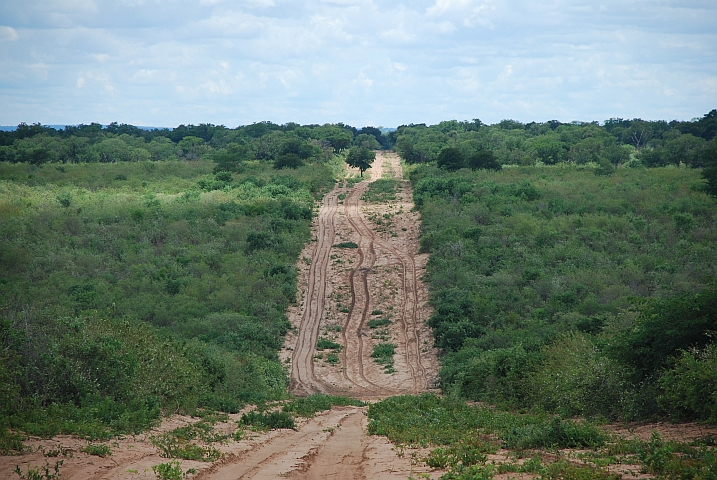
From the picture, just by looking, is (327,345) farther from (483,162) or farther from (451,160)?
(483,162)

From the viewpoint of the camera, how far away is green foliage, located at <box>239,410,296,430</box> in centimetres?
1031

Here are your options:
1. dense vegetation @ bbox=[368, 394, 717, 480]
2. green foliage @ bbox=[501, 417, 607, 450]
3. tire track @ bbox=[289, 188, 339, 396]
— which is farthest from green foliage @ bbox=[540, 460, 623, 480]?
tire track @ bbox=[289, 188, 339, 396]

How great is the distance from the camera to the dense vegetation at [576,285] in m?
9.59

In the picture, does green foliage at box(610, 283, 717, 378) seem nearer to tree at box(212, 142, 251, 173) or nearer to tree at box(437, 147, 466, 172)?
tree at box(437, 147, 466, 172)

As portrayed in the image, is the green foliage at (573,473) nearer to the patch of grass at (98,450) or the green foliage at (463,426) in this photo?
the green foliage at (463,426)

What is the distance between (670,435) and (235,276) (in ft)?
56.1

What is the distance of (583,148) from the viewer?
52.1m

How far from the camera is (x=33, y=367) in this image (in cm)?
920

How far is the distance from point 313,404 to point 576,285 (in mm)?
10945

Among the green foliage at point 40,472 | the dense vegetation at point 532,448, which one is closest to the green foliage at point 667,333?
the dense vegetation at point 532,448

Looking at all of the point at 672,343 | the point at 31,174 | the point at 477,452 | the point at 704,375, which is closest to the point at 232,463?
the point at 477,452

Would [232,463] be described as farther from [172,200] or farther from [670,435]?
[172,200]

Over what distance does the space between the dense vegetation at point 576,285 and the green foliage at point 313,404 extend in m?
2.56

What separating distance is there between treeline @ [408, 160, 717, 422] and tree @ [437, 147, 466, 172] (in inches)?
145
